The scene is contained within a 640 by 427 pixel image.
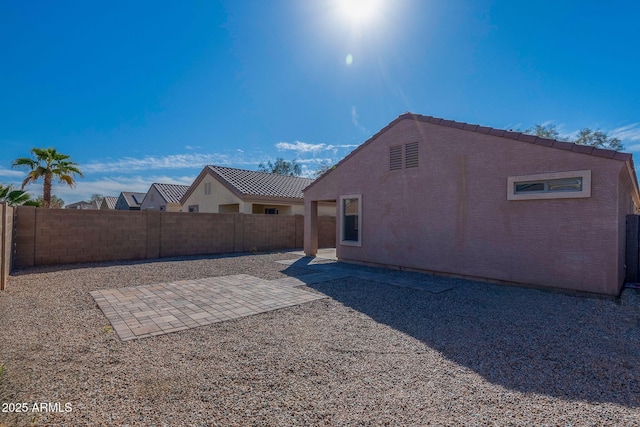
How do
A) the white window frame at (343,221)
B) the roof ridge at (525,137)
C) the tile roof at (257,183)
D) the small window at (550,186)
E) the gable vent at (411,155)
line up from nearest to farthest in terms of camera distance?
the roof ridge at (525,137)
the small window at (550,186)
the gable vent at (411,155)
the white window frame at (343,221)
the tile roof at (257,183)

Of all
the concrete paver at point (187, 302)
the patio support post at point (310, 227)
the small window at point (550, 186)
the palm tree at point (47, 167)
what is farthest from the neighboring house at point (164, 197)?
the small window at point (550, 186)

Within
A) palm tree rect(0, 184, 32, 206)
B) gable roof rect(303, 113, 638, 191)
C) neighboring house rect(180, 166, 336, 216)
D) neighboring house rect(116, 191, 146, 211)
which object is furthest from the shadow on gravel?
neighboring house rect(116, 191, 146, 211)

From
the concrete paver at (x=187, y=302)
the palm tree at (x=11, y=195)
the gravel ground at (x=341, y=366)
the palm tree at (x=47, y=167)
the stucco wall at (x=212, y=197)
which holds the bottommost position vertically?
the concrete paver at (x=187, y=302)

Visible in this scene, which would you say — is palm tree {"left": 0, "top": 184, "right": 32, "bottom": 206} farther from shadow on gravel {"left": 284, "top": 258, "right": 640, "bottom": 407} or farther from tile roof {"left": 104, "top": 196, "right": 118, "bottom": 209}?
tile roof {"left": 104, "top": 196, "right": 118, "bottom": 209}

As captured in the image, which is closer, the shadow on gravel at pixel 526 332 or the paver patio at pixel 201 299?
the shadow on gravel at pixel 526 332

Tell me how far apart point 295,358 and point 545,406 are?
2556 millimetres

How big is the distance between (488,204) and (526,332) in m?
4.21

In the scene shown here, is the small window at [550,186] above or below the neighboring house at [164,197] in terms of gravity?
below

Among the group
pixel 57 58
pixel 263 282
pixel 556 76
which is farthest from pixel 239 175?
pixel 556 76

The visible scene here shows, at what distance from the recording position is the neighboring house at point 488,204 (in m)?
6.57

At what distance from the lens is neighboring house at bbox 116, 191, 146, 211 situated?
3534 cm

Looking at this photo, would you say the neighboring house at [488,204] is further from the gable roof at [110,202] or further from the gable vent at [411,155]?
the gable roof at [110,202]

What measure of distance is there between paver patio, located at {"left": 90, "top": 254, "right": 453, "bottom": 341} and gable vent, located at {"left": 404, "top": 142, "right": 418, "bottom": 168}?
3685 millimetres

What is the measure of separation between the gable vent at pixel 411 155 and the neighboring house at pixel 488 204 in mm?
33
